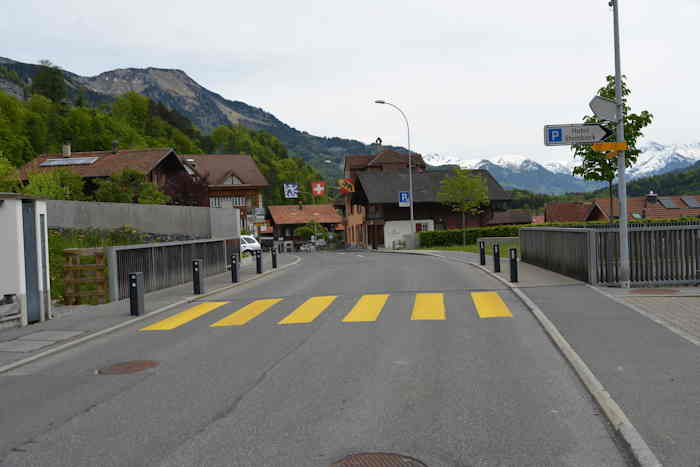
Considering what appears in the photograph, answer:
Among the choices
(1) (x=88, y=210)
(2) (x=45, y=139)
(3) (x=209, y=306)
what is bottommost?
(3) (x=209, y=306)

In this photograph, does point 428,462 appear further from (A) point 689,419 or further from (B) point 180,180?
(B) point 180,180

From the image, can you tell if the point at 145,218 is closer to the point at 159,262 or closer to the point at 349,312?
the point at 159,262

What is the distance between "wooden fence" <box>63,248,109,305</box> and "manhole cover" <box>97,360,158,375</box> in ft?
26.7

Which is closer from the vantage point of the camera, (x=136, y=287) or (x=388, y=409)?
(x=388, y=409)

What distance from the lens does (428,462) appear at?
16.6 ft

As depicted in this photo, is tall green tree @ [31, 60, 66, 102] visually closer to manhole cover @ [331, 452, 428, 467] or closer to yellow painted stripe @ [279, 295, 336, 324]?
yellow painted stripe @ [279, 295, 336, 324]

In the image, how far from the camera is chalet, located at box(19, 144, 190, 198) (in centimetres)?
6038

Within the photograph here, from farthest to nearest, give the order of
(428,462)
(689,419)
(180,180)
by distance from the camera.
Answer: (180,180), (689,419), (428,462)

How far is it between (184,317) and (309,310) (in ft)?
8.46

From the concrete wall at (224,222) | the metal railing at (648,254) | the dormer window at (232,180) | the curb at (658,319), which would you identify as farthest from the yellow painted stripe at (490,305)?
the dormer window at (232,180)

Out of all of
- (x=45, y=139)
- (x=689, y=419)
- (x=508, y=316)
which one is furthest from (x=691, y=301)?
(x=45, y=139)

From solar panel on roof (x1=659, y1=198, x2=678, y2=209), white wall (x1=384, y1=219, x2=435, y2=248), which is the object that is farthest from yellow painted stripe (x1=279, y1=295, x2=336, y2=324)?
solar panel on roof (x1=659, y1=198, x2=678, y2=209)

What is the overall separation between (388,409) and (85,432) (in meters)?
2.77

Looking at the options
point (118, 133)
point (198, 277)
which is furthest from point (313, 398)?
point (118, 133)
